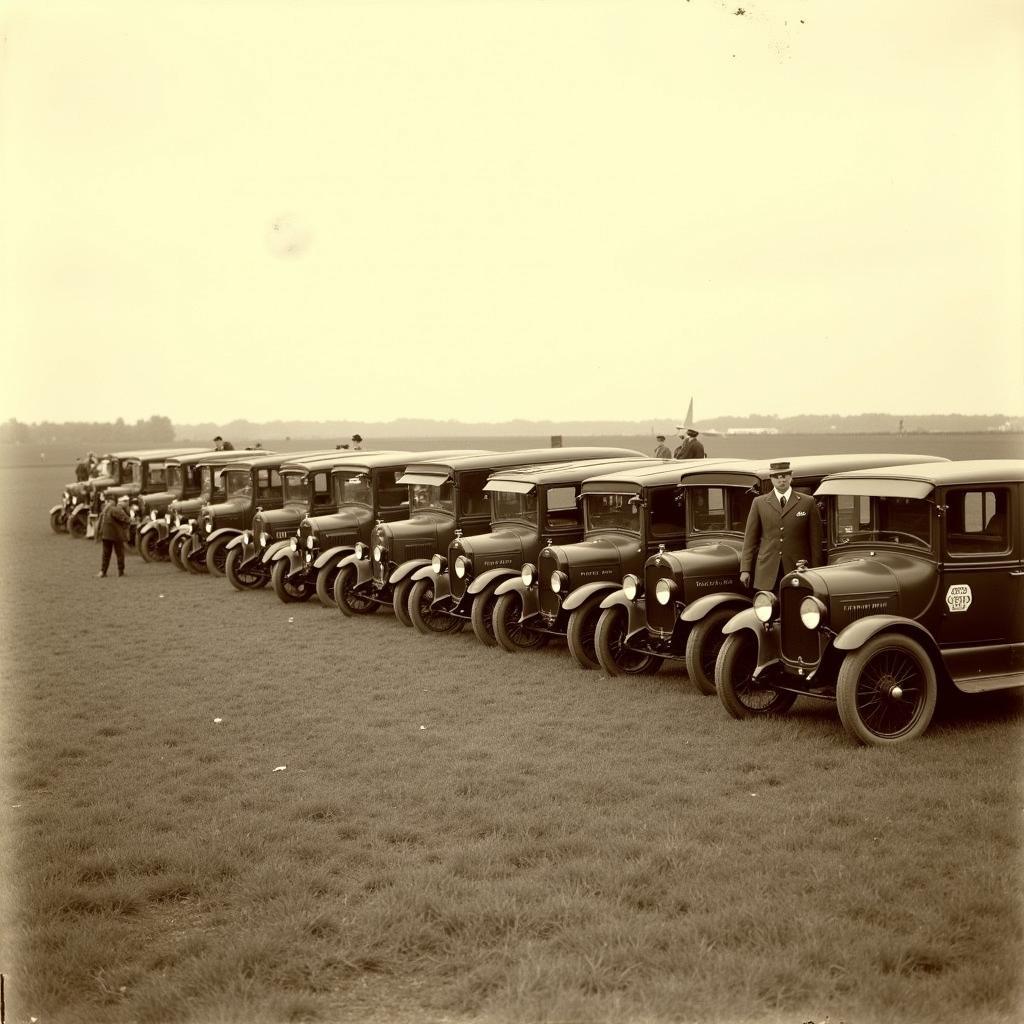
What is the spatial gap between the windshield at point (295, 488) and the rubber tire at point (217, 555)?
2242mm

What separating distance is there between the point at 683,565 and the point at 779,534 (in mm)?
1047

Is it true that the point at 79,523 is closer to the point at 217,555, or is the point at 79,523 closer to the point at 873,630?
the point at 217,555

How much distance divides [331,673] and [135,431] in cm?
13523

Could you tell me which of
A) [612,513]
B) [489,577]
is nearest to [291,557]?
[489,577]

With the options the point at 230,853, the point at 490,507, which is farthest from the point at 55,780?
the point at 490,507

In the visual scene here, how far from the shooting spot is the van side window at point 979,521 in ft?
26.8

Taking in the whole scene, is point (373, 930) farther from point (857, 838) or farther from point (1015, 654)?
point (1015, 654)

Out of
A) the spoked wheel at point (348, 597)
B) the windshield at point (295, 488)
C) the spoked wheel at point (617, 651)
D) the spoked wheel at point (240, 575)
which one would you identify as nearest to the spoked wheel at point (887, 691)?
the spoked wheel at point (617, 651)

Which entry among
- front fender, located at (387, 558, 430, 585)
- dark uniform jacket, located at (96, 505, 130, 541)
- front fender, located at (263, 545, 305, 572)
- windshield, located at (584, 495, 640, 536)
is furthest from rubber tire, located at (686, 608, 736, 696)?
dark uniform jacket, located at (96, 505, 130, 541)

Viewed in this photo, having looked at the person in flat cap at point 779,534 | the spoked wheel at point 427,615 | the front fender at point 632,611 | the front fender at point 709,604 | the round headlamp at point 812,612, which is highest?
the person in flat cap at point 779,534

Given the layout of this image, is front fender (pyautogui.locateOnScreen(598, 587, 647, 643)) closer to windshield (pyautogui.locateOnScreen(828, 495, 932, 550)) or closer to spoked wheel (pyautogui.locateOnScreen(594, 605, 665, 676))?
spoked wheel (pyautogui.locateOnScreen(594, 605, 665, 676))

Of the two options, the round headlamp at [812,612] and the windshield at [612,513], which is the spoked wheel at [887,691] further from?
the windshield at [612,513]

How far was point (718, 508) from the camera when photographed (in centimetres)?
1023

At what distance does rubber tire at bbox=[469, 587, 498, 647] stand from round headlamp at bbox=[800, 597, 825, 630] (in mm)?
4508
